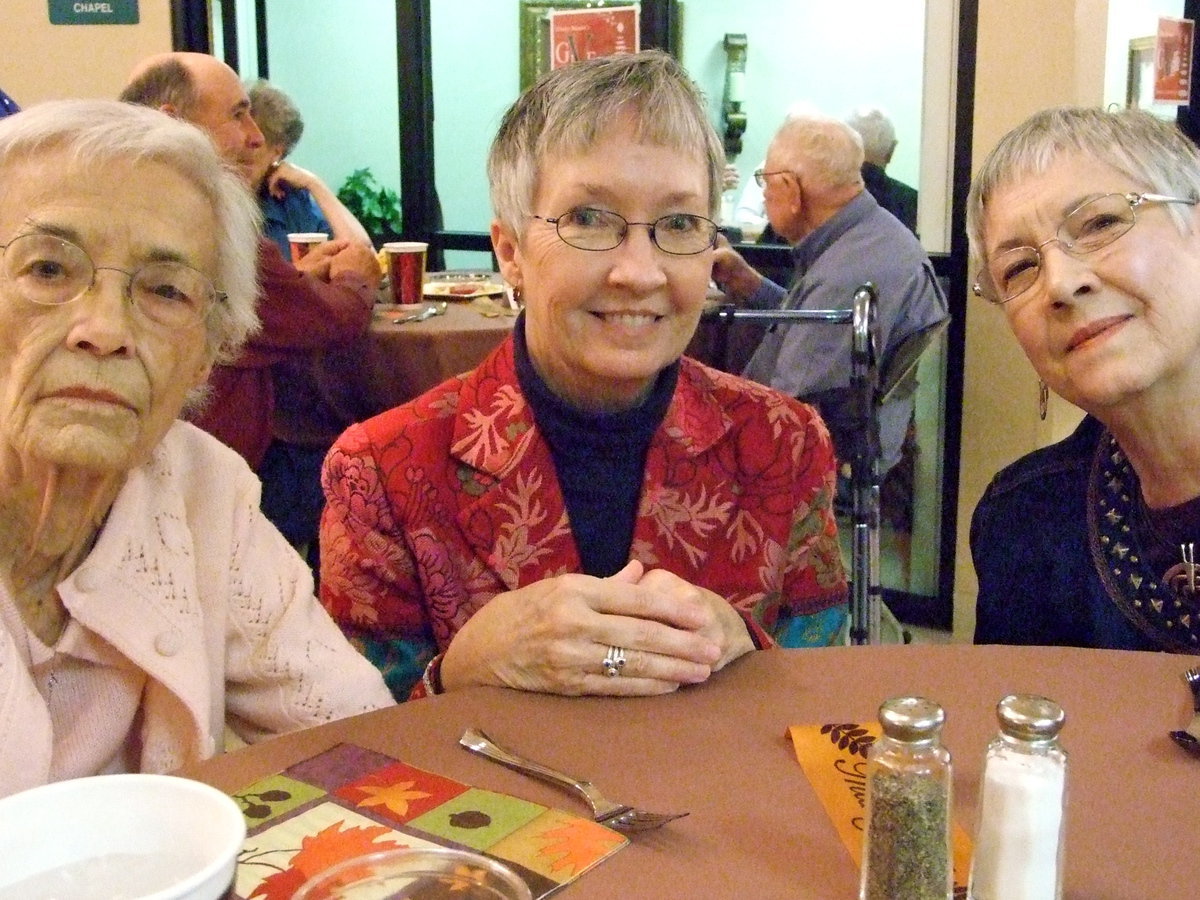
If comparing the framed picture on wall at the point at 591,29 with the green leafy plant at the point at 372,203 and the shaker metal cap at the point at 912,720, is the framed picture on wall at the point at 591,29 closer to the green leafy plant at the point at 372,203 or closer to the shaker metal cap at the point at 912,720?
the green leafy plant at the point at 372,203

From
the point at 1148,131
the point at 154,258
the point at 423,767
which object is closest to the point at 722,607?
the point at 423,767

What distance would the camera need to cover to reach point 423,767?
103 cm

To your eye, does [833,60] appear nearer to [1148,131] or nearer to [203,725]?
[1148,131]

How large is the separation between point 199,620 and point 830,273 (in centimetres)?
258

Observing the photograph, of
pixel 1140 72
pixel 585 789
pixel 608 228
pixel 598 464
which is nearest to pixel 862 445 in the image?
pixel 598 464

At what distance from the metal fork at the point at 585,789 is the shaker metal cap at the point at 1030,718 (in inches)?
10.9

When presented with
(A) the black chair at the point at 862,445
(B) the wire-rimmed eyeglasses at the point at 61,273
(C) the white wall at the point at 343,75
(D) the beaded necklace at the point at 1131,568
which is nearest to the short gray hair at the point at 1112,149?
(D) the beaded necklace at the point at 1131,568

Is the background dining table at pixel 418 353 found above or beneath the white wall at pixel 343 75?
beneath

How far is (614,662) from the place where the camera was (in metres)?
1.20

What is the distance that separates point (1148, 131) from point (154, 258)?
122 cm

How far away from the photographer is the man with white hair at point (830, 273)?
3316mm

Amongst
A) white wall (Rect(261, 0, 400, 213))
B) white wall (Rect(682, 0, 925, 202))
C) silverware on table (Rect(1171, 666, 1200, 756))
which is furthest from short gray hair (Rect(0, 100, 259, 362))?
white wall (Rect(261, 0, 400, 213))

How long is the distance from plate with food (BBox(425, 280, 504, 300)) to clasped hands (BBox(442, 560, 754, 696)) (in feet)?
8.28

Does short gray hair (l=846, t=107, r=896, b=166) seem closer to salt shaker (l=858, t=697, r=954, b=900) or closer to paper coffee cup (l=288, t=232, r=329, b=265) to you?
paper coffee cup (l=288, t=232, r=329, b=265)
